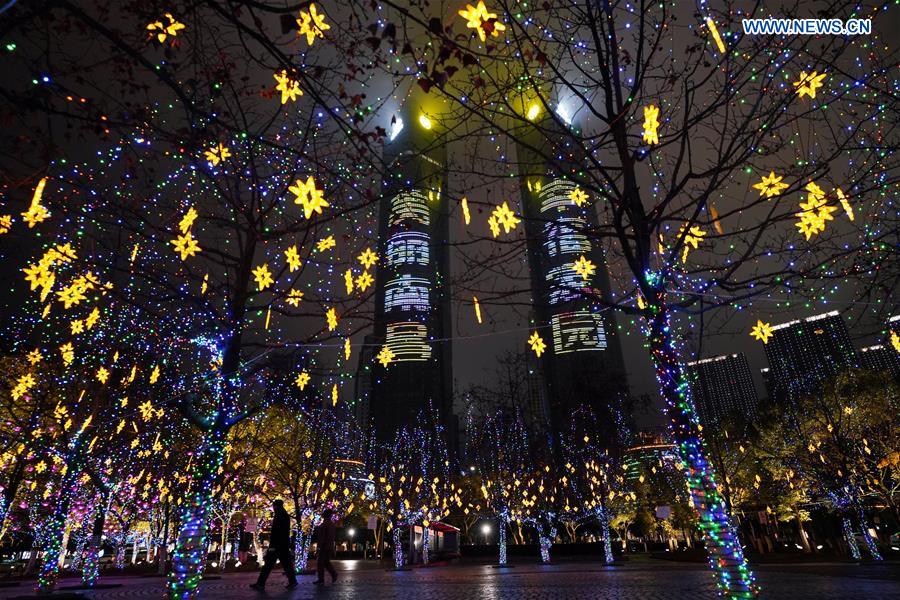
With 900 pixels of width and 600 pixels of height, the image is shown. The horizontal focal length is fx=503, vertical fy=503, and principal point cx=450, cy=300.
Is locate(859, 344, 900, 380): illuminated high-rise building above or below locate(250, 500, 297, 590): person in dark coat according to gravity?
above

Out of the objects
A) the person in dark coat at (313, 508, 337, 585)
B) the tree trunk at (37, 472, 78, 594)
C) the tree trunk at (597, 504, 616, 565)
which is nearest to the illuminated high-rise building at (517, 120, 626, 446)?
the person in dark coat at (313, 508, 337, 585)

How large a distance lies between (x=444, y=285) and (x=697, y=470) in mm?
4485

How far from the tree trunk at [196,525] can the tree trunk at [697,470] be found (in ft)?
22.0

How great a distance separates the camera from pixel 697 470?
232 inches

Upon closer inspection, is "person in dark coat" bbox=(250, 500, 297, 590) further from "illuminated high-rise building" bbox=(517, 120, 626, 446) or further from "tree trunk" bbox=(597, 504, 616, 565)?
"tree trunk" bbox=(597, 504, 616, 565)

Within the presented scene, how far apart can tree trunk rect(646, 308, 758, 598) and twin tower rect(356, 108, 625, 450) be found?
1.11 m

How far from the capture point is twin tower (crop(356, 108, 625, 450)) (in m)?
7.55

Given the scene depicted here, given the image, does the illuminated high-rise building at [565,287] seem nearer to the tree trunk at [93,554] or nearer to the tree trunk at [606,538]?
the tree trunk at [606,538]

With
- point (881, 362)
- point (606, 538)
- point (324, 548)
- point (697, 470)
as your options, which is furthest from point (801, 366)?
point (697, 470)

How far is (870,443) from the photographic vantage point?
25172 mm
